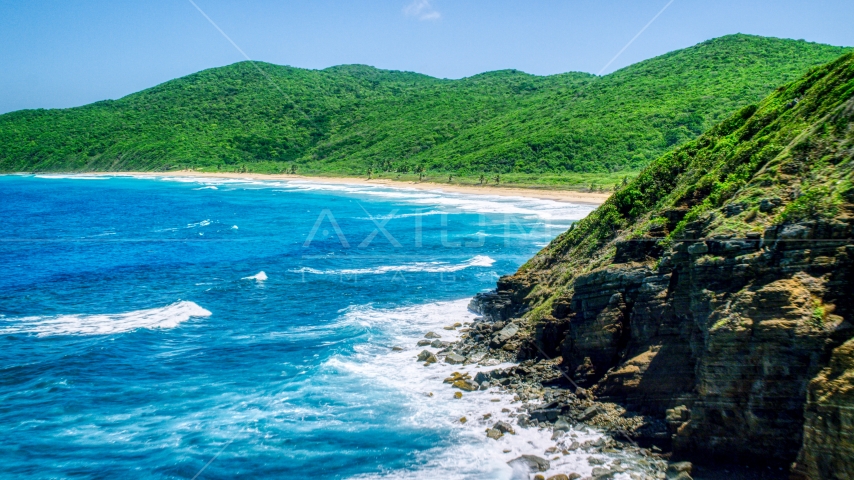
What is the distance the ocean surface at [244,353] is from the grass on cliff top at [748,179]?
6.92 metres

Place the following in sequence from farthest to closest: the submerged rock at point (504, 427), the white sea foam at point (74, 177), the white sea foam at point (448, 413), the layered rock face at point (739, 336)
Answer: the white sea foam at point (74, 177)
the submerged rock at point (504, 427)
the white sea foam at point (448, 413)
the layered rock face at point (739, 336)

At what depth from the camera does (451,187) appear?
310ft

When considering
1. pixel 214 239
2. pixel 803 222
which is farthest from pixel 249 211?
pixel 803 222

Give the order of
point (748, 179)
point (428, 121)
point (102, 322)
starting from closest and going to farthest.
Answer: point (748, 179)
point (102, 322)
point (428, 121)

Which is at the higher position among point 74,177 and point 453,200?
point 453,200

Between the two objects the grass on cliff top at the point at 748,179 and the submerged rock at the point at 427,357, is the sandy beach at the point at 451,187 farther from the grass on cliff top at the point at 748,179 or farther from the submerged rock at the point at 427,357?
the submerged rock at the point at 427,357

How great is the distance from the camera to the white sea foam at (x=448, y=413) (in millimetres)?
15164

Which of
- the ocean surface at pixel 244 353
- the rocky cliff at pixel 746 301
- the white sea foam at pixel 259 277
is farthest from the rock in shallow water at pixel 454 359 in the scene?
the white sea foam at pixel 259 277

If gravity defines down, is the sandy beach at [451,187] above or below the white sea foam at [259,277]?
above

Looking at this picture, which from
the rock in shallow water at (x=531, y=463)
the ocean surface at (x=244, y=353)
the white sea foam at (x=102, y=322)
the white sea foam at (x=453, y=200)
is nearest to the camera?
the rock in shallow water at (x=531, y=463)

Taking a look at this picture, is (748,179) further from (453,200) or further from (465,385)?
(453,200)

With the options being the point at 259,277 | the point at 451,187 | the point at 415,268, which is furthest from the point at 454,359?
the point at 451,187

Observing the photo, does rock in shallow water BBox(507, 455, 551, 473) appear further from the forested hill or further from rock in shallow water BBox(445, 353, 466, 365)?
the forested hill

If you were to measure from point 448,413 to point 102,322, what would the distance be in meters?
19.0
